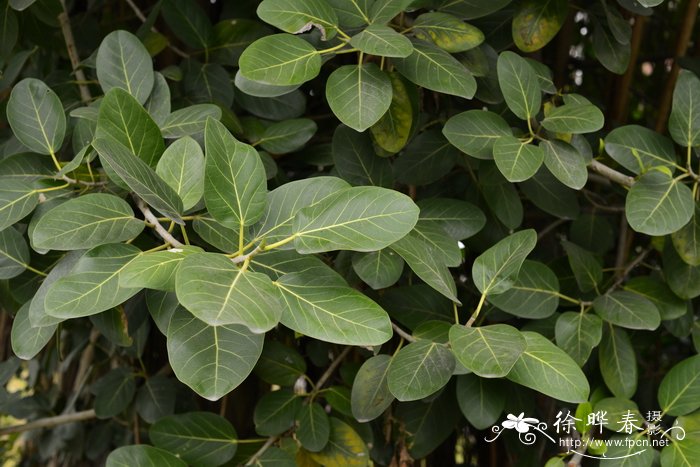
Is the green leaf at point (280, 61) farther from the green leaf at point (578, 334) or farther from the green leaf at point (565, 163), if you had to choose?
the green leaf at point (578, 334)

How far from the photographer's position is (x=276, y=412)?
3.68 ft

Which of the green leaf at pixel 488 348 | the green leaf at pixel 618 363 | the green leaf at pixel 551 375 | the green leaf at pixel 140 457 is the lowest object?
the green leaf at pixel 618 363

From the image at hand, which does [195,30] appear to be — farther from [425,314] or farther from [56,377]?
[56,377]

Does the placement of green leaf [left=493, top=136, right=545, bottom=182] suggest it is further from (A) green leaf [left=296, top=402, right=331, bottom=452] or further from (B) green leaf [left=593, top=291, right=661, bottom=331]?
(A) green leaf [left=296, top=402, right=331, bottom=452]

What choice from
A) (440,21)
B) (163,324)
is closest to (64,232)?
(163,324)

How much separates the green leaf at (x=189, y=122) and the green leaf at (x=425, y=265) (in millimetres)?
282

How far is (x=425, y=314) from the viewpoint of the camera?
3.56ft

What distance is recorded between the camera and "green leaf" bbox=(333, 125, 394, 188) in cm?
103

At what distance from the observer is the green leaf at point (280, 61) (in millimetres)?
846

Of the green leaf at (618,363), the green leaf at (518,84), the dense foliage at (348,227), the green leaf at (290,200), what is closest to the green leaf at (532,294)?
the dense foliage at (348,227)

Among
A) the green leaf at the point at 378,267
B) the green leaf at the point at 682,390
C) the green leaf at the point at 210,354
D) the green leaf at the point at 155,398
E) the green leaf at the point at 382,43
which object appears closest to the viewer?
the green leaf at the point at 210,354

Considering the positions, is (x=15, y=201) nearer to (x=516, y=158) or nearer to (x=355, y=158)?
(x=355, y=158)

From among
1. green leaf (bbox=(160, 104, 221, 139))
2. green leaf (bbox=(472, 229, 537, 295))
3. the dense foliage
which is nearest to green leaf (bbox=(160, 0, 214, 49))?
the dense foliage

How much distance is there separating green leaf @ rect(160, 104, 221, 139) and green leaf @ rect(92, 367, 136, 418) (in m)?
0.56
